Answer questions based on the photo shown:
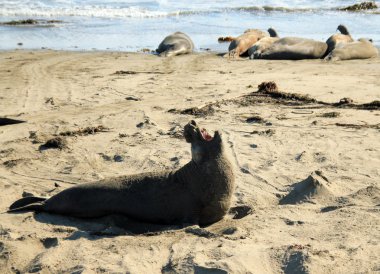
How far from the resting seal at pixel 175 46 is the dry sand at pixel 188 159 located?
190 centimetres

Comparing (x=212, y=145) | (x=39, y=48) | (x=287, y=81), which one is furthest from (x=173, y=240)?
(x=39, y=48)

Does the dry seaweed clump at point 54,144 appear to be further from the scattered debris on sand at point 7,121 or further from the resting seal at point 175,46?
the resting seal at point 175,46

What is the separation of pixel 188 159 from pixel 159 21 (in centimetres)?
1629

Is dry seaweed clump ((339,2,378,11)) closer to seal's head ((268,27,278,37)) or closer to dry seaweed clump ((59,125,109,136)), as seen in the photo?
seal's head ((268,27,278,37))

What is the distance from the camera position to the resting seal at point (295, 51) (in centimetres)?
1376

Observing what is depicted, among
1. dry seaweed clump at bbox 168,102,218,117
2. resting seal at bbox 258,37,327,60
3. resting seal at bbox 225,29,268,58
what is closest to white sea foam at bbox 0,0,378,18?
resting seal at bbox 225,29,268,58

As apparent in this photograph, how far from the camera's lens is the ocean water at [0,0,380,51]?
1697 cm

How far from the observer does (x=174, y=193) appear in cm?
A: 501

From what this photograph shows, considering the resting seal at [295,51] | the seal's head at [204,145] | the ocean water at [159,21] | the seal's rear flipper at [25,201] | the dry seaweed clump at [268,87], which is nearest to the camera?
the seal's head at [204,145]

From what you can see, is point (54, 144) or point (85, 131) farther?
point (85, 131)

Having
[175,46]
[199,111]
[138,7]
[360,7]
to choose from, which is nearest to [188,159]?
[199,111]

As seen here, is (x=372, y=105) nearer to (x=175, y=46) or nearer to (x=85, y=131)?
(x=85, y=131)

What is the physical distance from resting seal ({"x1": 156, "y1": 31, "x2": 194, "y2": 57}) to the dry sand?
1.90 m

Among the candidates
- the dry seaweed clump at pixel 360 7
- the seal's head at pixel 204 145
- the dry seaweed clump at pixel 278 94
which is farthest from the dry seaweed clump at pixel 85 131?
the dry seaweed clump at pixel 360 7
